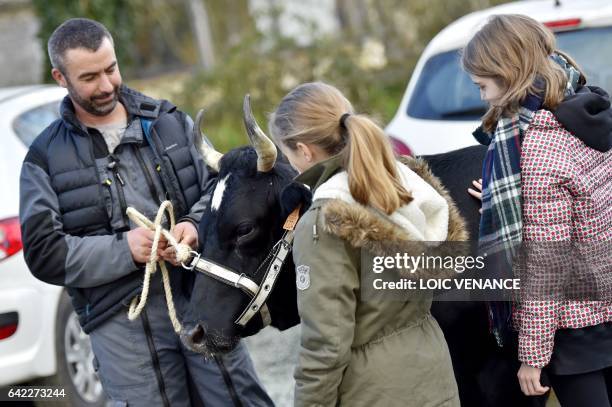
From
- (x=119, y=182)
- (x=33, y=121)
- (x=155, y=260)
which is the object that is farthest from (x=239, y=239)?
(x=33, y=121)

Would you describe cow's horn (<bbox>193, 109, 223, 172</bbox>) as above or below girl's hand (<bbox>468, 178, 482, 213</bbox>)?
above

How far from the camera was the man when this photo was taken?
3.06m

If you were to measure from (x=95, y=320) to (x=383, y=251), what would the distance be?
53.6 inches

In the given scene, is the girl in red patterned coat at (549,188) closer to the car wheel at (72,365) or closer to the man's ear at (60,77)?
the man's ear at (60,77)

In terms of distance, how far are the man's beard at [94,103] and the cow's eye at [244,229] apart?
89cm

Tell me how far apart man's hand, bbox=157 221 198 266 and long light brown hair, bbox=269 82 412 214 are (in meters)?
0.60

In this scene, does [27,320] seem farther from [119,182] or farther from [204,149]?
[204,149]

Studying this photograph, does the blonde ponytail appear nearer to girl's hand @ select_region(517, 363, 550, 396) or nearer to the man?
→ girl's hand @ select_region(517, 363, 550, 396)

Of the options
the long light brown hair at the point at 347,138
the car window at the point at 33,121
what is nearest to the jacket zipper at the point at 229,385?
the long light brown hair at the point at 347,138

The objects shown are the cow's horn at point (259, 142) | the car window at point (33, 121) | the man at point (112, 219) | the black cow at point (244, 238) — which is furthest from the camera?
the car window at point (33, 121)

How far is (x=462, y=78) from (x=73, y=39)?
7.99 ft

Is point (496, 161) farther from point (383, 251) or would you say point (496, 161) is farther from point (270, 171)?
point (270, 171)

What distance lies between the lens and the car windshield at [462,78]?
433 centimetres

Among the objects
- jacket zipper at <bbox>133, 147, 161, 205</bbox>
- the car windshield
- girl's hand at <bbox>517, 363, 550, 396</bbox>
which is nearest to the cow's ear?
jacket zipper at <bbox>133, 147, 161, 205</bbox>
